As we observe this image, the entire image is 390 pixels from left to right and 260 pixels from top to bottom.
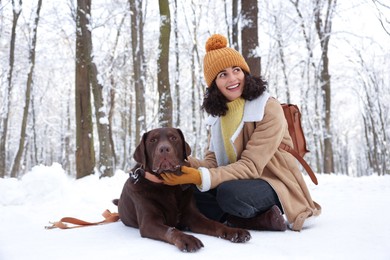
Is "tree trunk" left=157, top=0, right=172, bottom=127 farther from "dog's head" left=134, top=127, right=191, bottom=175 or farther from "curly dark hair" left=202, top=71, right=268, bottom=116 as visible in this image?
"dog's head" left=134, top=127, right=191, bottom=175

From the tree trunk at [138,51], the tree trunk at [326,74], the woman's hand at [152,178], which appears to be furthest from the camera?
the tree trunk at [326,74]

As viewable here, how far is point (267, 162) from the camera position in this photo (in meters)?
3.08

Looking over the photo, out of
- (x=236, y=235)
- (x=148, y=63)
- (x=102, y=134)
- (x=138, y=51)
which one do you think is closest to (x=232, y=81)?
(x=236, y=235)

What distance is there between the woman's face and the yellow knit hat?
5 centimetres

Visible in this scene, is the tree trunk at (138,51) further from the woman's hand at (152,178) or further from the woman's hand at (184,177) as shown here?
the woman's hand at (184,177)

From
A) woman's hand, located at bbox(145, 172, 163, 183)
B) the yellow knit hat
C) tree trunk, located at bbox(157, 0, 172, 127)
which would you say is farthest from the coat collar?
tree trunk, located at bbox(157, 0, 172, 127)

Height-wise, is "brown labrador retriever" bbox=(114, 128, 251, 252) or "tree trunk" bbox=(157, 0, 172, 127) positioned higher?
"tree trunk" bbox=(157, 0, 172, 127)

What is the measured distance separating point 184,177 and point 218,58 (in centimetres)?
120

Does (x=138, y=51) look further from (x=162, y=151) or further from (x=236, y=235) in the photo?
(x=236, y=235)

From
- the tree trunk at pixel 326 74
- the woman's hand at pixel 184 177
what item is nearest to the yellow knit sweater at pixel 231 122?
the woman's hand at pixel 184 177

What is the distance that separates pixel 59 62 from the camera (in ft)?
73.5

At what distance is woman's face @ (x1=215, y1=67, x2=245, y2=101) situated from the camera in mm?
3359

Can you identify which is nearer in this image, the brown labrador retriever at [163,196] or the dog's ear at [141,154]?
the brown labrador retriever at [163,196]

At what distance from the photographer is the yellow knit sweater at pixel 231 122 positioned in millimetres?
3322
